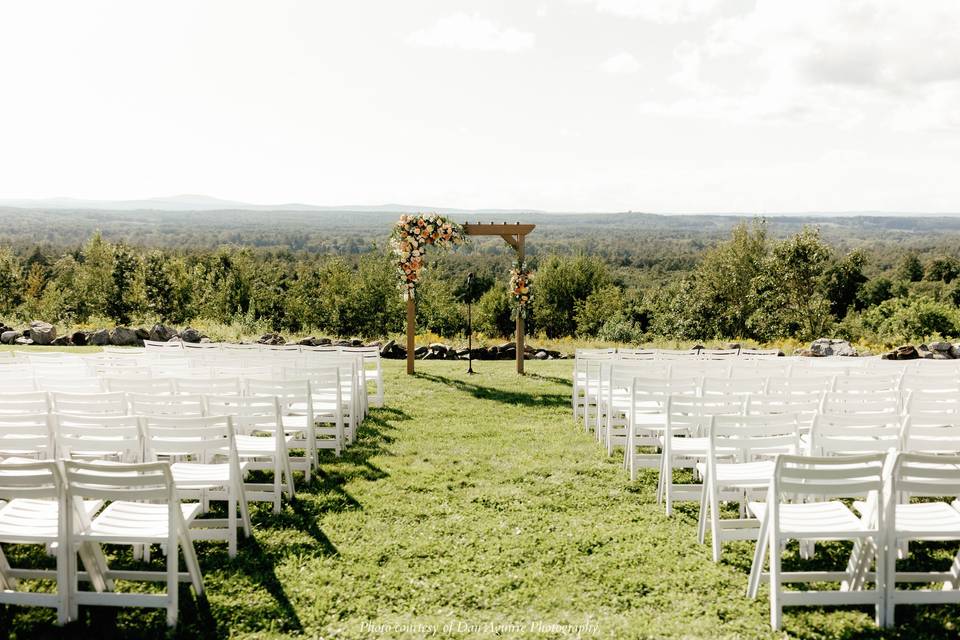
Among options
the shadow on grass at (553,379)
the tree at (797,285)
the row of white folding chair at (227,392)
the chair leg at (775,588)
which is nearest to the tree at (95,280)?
the shadow on grass at (553,379)

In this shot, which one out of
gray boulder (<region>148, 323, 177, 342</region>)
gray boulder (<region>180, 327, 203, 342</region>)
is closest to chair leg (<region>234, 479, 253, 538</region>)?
gray boulder (<region>180, 327, 203, 342</region>)

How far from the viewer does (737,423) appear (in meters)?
4.81

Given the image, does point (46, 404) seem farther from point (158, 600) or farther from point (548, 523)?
point (548, 523)

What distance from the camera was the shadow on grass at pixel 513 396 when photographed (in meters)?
10.6

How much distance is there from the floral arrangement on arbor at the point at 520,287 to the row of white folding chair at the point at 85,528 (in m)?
10.4

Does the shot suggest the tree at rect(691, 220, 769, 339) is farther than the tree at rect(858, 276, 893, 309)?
No

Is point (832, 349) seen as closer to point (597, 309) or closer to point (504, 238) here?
point (504, 238)

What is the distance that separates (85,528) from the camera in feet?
12.7

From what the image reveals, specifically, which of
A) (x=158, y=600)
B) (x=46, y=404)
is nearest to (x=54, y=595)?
(x=158, y=600)

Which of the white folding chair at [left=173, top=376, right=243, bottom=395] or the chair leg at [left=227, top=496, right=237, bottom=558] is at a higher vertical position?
the white folding chair at [left=173, top=376, right=243, bottom=395]

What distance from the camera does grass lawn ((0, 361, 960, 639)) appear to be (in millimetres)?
3824

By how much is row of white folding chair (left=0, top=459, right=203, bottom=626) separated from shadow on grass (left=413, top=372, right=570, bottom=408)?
707cm

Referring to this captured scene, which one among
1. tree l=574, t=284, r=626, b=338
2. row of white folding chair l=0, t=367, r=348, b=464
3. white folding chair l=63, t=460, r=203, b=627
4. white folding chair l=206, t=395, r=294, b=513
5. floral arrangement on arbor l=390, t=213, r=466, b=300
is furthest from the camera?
tree l=574, t=284, r=626, b=338

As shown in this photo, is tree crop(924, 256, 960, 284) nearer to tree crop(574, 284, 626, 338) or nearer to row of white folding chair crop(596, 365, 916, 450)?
tree crop(574, 284, 626, 338)
